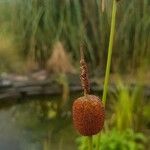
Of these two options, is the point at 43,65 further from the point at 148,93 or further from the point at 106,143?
the point at 106,143

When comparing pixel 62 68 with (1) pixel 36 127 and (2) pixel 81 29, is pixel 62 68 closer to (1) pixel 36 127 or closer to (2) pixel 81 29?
(2) pixel 81 29

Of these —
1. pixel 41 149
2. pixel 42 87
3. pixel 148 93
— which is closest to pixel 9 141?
pixel 41 149

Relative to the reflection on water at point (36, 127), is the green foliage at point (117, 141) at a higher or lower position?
higher

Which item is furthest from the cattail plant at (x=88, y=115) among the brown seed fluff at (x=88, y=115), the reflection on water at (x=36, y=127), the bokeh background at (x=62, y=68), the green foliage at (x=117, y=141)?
the reflection on water at (x=36, y=127)

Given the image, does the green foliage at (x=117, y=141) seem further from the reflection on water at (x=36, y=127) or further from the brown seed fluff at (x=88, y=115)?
the brown seed fluff at (x=88, y=115)

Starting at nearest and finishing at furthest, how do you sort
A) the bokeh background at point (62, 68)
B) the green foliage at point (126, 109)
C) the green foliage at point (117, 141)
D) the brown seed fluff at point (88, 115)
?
the brown seed fluff at point (88, 115), the green foliage at point (117, 141), the green foliage at point (126, 109), the bokeh background at point (62, 68)

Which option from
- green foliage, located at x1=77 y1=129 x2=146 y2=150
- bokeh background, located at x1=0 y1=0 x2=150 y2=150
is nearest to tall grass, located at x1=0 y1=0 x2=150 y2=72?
bokeh background, located at x1=0 y1=0 x2=150 y2=150

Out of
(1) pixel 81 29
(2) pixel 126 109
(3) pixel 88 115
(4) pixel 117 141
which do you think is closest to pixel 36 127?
(1) pixel 81 29
